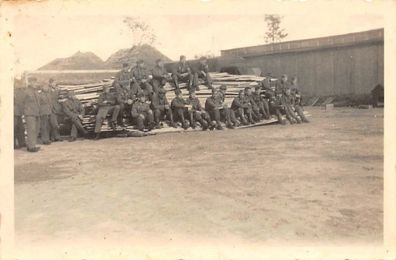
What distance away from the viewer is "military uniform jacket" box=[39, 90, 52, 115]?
5909 millimetres

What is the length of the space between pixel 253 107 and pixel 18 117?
3.44m

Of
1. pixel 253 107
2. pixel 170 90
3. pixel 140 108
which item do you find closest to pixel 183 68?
pixel 170 90

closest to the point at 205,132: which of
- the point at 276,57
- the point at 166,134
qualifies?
the point at 166,134

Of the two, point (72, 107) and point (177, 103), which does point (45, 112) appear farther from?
point (177, 103)

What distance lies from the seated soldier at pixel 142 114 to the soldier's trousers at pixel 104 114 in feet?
0.79

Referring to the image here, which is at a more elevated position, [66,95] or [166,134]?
[66,95]

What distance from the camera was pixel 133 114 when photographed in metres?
6.29

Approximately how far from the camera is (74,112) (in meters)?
6.16

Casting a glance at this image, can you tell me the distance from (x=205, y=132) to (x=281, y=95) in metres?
1.35

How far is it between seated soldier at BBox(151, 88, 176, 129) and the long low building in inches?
38.9

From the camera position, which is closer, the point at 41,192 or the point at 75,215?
the point at 75,215

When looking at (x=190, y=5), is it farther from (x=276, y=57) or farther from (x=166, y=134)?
(x=276, y=57)

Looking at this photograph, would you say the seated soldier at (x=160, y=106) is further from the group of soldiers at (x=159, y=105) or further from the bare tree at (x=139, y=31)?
the bare tree at (x=139, y=31)

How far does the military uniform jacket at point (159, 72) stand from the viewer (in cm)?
575
